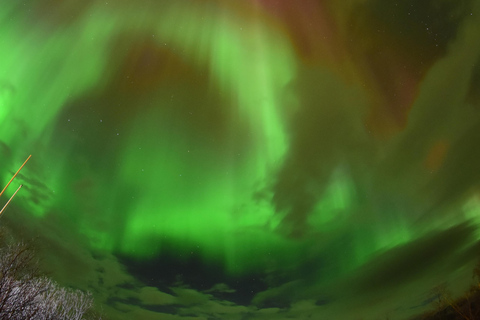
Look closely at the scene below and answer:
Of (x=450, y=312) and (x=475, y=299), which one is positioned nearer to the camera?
(x=475, y=299)

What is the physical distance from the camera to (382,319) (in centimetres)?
13200

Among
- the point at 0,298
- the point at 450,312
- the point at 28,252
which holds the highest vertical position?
the point at 28,252

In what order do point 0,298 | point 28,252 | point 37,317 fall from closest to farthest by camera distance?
1. point 0,298
2. point 28,252
3. point 37,317

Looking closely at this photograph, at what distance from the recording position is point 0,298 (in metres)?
28.1

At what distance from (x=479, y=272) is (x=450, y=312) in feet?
177

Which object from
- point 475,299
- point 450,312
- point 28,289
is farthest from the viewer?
point 450,312

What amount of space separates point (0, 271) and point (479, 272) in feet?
222

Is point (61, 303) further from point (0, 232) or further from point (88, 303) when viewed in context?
point (0, 232)

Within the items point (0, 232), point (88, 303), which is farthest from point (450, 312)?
point (0, 232)

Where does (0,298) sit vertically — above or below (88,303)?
below

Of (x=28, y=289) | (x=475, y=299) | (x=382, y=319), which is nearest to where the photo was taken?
(x=28, y=289)

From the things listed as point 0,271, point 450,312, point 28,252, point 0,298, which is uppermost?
point 28,252

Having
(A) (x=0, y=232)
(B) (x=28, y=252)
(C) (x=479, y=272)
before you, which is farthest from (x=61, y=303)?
(C) (x=479, y=272)

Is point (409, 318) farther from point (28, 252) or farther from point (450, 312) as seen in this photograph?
point (28, 252)
